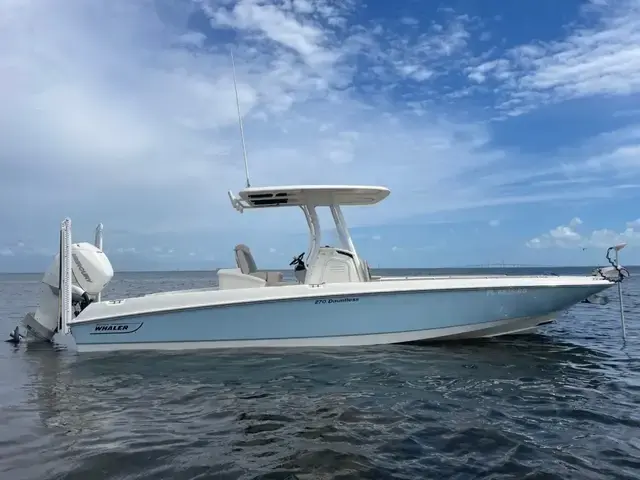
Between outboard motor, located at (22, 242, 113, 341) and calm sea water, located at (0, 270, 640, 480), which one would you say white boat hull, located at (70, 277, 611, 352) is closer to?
calm sea water, located at (0, 270, 640, 480)

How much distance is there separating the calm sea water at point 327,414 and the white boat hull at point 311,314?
29cm

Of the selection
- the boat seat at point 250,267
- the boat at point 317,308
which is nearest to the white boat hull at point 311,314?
the boat at point 317,308

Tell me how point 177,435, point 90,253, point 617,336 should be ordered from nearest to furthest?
1. point 177,435
2. point 90,253
3. point 617,336

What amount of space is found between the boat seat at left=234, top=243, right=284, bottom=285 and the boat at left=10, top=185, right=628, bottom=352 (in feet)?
0.71

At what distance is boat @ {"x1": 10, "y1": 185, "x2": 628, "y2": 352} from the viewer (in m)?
8.78

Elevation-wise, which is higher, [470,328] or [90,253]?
[90,253]

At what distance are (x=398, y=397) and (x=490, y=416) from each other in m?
1.11

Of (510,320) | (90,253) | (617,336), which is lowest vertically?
(617,336)

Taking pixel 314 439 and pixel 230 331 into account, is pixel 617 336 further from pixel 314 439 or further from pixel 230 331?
pixel 314 439

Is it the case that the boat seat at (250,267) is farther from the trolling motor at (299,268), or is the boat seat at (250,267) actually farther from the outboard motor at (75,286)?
the outboard motor at (75,286)

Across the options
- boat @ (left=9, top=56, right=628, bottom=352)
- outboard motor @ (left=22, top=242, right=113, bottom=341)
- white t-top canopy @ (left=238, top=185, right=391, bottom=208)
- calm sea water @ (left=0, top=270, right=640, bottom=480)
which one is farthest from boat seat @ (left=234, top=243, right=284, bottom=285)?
outboard motor @ (left=22, top=242, right=113, bottom=341)

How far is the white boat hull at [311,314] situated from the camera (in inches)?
A: 345

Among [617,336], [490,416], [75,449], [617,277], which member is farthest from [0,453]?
[617,336]

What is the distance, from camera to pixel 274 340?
897 cm
